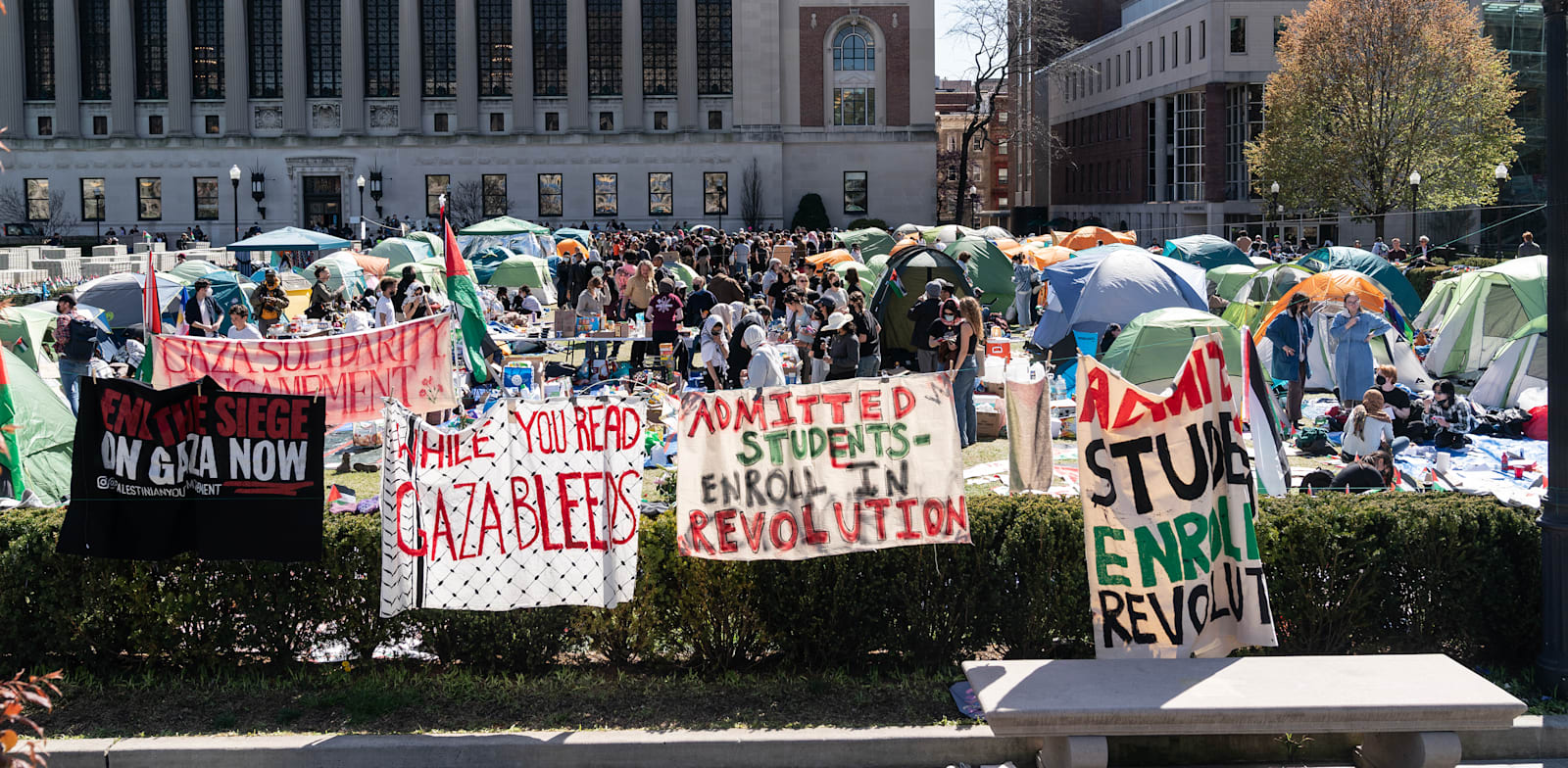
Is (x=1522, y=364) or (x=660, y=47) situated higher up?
(x=660, y=47)

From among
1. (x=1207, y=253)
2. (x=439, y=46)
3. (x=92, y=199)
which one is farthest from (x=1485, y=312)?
(x=92, y=199)

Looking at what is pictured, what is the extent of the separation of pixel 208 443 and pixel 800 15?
64.0 meters

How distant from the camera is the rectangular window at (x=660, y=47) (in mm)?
69250

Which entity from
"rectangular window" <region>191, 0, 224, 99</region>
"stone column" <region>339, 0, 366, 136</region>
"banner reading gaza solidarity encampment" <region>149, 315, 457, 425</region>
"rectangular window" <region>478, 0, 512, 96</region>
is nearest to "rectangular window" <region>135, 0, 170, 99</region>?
"rectangular window" <region>191, 0, 224, 99</region>

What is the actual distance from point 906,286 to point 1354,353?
23.3 feet

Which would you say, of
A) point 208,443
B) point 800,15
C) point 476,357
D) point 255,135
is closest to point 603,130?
point 800,15

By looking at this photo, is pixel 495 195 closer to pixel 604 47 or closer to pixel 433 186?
pixel 433 186

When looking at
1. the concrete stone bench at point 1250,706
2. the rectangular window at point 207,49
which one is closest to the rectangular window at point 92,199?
the rectangular window at point 207,49

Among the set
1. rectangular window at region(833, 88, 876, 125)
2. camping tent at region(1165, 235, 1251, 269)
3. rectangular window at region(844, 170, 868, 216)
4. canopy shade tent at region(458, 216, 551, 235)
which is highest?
rectangular window at region(833, 88, 876, 125)

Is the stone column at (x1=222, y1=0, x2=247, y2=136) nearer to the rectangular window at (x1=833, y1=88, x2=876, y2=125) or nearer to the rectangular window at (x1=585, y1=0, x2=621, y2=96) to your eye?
the rectangular window at (x1=585, y1=0, x2=621, y2=96)

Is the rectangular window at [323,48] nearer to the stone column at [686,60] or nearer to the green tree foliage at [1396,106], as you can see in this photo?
the stone column at [686,60]

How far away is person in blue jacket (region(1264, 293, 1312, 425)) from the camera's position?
1623cm

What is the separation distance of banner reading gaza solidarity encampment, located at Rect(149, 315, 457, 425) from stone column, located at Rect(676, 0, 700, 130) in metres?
57.9

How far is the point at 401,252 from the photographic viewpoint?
34438 millimetres
